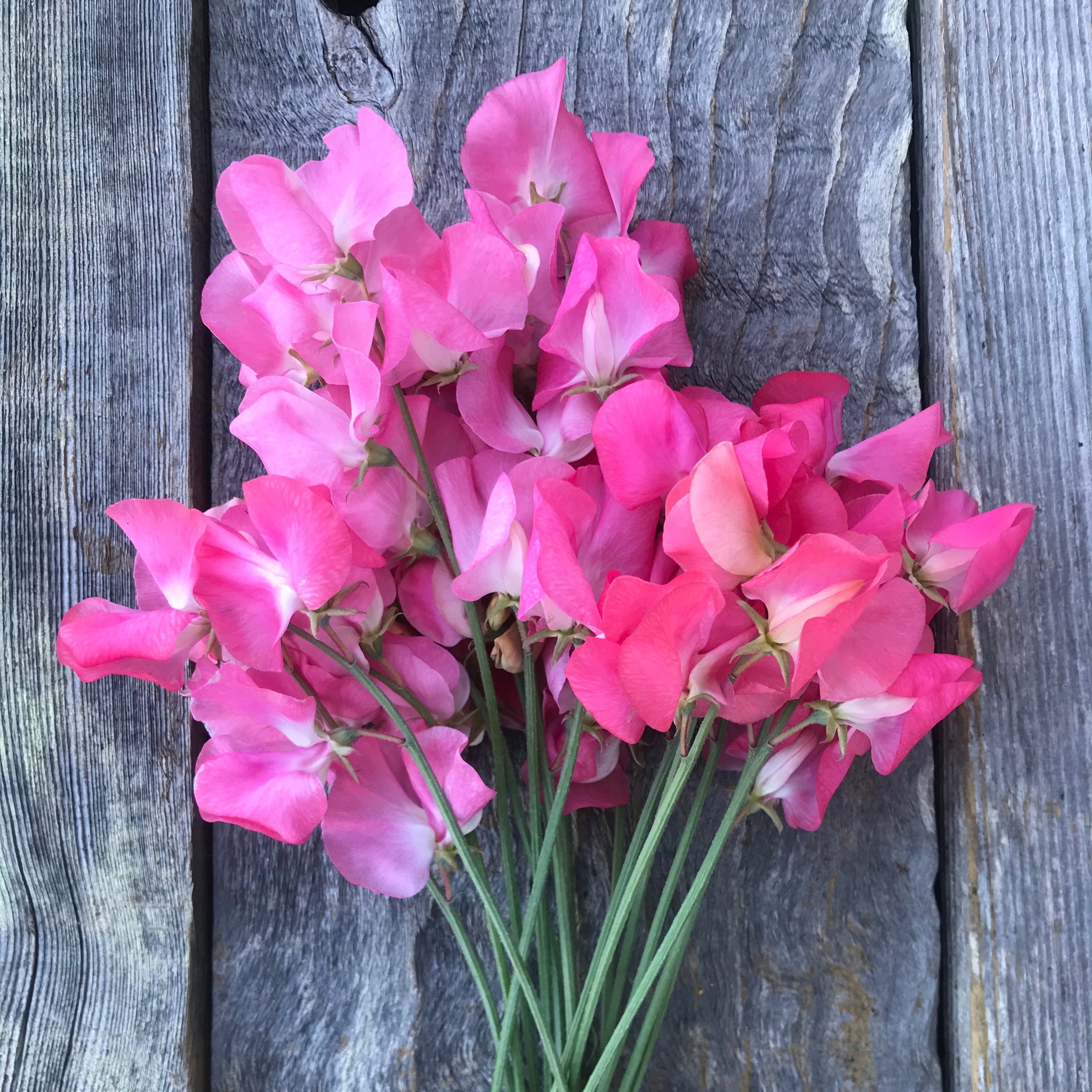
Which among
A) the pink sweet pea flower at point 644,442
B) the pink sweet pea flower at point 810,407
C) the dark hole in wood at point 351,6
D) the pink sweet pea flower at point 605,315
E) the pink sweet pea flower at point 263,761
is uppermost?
the dark hole in wood at point 351,6

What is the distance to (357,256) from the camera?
1.65ft

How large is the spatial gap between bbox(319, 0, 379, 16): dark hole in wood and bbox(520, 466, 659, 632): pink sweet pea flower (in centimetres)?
49

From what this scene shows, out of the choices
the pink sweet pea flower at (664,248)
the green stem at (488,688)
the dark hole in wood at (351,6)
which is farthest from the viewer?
the dark hole in wood at (351,6)

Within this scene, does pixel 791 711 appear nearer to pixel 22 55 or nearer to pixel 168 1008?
pixel 168 1008

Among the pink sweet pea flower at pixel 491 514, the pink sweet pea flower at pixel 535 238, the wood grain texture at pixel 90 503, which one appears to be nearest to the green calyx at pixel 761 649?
the pink sweet pea flower at pixel 491 514

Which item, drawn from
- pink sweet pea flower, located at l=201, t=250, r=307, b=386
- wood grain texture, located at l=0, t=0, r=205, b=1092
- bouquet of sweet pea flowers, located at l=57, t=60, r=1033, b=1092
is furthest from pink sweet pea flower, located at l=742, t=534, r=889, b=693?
wood grain texture, located at l=0, t=0, r=205, b=1092

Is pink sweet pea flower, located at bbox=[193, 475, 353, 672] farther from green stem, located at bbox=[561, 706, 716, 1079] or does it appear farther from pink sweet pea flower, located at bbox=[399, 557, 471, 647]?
green stem, located at bbox=[561, 706, 716, 1079]

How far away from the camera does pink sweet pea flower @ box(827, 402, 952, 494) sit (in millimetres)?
497

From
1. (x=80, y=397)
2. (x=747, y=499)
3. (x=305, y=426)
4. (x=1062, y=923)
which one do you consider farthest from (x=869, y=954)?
(x=80, y=397)

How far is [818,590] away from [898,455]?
0.16 metres

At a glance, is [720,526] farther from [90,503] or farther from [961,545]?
[90,503]

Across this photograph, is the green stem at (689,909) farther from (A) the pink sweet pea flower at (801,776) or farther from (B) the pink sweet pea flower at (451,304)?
(B) the pink sweet pea flower at (451,304)

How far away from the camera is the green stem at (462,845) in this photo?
0.45m

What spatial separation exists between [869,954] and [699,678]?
38 centimetres
